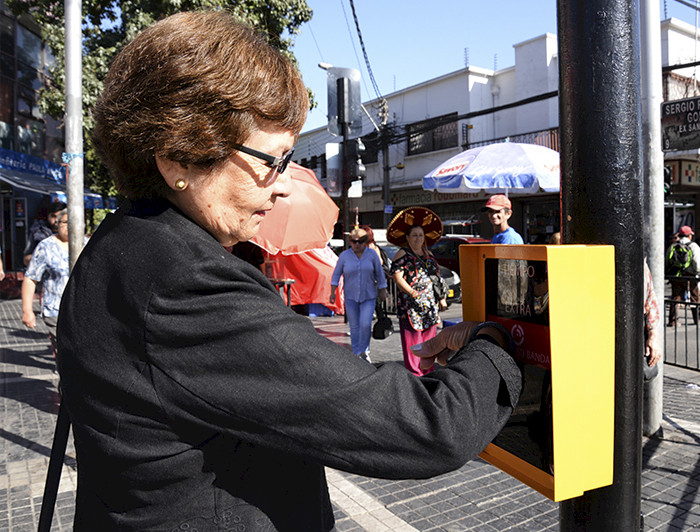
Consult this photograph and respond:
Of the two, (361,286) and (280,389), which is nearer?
(280,389)

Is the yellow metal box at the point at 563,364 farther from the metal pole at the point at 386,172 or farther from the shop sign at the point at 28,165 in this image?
the metal pole at the point at 386,172

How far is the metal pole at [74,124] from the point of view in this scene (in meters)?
5.05

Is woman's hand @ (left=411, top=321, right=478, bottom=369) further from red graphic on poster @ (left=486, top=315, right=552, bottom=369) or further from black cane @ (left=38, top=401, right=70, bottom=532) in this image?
black cane @ (left=38, top=401, right=70, bottom=532)

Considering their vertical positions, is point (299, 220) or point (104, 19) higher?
point (104, 19)

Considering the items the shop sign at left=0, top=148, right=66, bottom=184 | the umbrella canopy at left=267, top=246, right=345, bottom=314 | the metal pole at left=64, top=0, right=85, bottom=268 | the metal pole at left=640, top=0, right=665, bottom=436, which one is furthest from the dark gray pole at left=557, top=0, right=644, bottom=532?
the shop sign at left=0, top=148, right=66, bottom=184

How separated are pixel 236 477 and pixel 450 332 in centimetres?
56

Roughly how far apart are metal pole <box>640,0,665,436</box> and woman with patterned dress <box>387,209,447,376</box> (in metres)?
2.32

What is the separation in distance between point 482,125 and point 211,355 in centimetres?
2682

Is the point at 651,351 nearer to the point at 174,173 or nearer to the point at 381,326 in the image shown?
the point at 174,173

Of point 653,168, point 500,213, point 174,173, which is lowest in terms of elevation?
point 174,173

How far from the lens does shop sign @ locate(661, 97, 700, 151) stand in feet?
18.4

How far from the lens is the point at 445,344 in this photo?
1.32 metres

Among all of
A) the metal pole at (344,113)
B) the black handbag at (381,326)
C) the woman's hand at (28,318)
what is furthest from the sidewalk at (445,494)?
the metal pole at (344,113)

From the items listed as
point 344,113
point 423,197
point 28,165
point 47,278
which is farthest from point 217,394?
point 423,197
